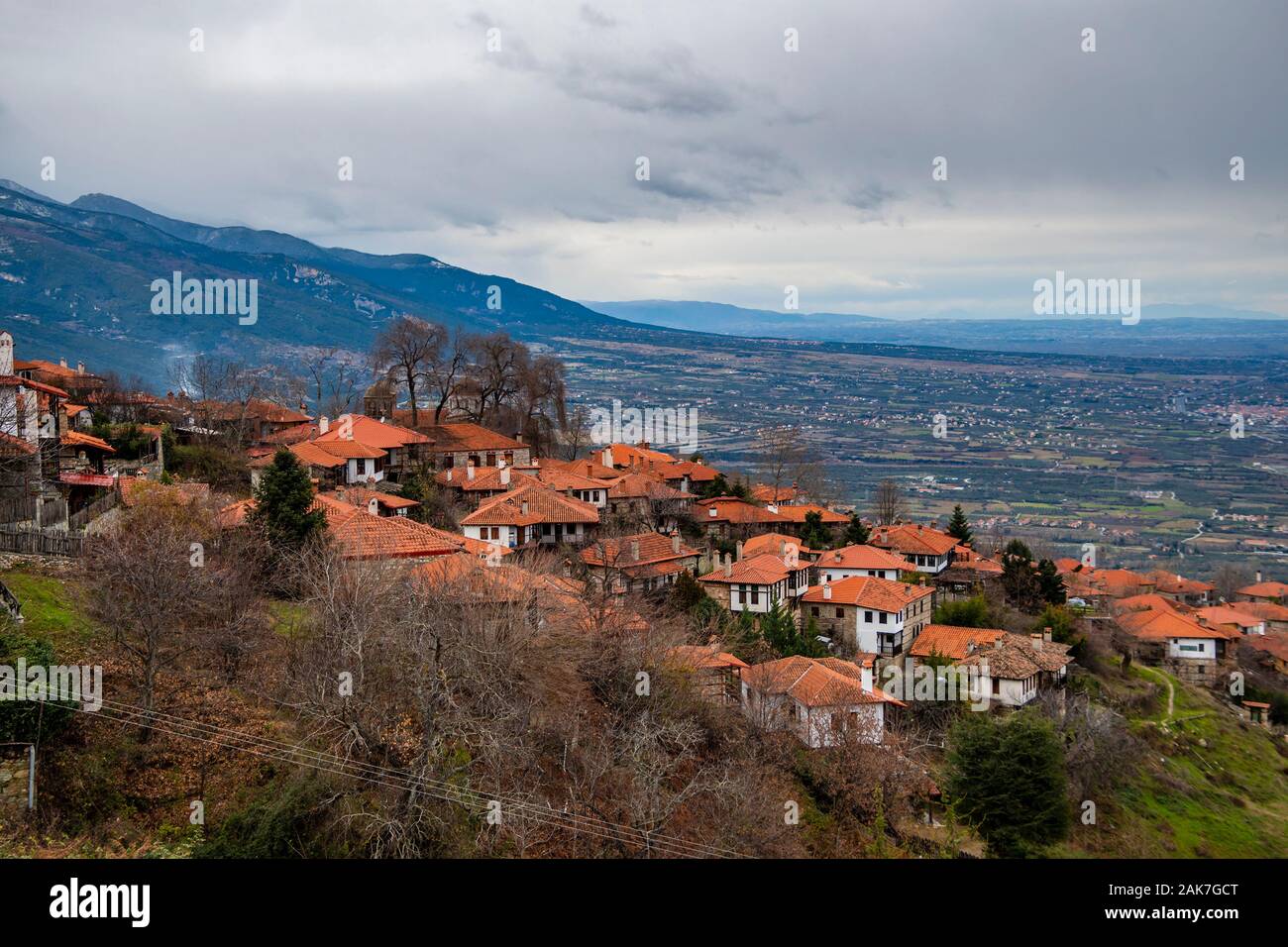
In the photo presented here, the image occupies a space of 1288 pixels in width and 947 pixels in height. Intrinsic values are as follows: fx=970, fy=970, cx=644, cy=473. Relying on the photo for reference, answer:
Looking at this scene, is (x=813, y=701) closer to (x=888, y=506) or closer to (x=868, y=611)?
(x=868, y=611)

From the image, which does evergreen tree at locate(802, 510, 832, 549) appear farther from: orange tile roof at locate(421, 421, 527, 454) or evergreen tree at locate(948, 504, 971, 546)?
orange tile roof at locate(421, 421, 527, 454)

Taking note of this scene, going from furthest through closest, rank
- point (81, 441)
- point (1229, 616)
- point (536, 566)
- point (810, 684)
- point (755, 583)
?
point (1229, 616), point (755, 583), point (81, 441), point (810, 684), point (536, 566)

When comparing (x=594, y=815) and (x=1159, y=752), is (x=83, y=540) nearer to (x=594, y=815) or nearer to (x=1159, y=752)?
(x=594, y=815)

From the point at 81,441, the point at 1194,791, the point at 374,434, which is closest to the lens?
the point at 81,441

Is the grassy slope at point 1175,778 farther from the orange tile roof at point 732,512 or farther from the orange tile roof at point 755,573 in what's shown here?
the orange tile roof at point 732,512

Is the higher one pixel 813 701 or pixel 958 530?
pixel 958 530

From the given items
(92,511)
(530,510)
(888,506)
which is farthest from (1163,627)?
(92,511)

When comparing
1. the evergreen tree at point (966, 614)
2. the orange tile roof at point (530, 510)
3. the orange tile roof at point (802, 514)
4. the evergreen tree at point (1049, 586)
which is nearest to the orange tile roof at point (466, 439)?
the orange tile roof at point (530, 510)
